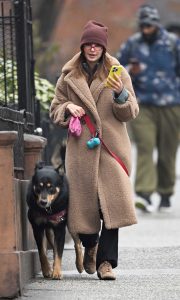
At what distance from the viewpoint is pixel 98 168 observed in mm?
10258

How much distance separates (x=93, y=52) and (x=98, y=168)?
793 millimetres

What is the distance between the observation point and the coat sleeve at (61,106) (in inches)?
404

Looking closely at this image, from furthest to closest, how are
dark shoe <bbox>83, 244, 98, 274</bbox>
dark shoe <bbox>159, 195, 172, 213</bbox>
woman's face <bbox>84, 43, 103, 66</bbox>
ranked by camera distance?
dark shoe <bbox>159, 195, 172, 213</bbox> < dark shoe <bbox>83, 244, 98, 274</bbox> < woman's face <bbox>84, 43, 103, 66</bbox>

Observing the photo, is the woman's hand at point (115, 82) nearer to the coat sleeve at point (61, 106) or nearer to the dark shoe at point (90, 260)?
the coat sleeve at point (61, 106)

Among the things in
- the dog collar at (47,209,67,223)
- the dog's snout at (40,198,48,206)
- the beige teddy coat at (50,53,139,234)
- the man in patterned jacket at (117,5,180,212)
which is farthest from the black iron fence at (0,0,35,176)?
the man in patterned jacket at (117,5,180,212)

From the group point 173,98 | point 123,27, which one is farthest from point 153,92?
point 123,27

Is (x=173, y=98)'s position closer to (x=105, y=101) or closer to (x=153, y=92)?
(x=153, y=92)

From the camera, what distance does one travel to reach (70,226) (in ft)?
33.7

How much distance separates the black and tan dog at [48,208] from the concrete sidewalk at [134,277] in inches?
7.0

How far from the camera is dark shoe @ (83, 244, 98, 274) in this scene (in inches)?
413

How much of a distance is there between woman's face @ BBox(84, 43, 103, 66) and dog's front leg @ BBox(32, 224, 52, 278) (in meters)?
1.20

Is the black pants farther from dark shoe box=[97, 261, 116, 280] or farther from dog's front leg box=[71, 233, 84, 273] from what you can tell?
dog's front leg box=[71, 233, 84, 273]

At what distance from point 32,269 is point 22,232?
0.35m

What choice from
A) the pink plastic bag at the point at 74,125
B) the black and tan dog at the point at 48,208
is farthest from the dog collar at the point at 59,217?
the pink plastic bag at the point at 74,125
